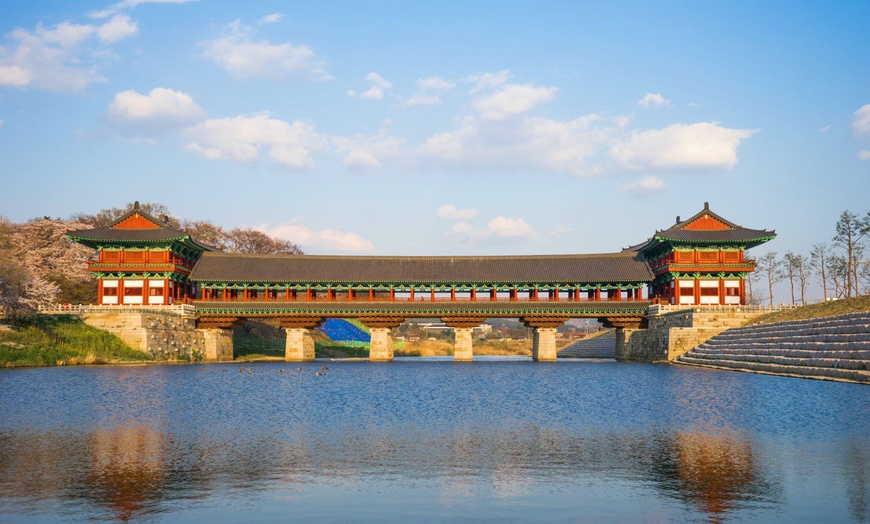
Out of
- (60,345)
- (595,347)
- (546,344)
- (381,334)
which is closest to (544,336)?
(546,344)

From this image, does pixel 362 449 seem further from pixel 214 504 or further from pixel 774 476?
pixel 774 476

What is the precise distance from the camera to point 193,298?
79.6 meters

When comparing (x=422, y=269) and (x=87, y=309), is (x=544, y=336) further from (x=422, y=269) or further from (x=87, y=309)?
(x=87, y=309)

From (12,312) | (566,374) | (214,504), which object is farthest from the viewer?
Result: (12,312)

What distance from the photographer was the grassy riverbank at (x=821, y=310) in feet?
161

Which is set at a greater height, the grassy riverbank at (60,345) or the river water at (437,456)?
the grassy riverbank at (60,345)

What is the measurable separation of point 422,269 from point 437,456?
59.1 metres

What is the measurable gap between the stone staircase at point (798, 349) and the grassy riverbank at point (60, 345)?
4500 centimetres

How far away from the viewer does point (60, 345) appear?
56.3 metres

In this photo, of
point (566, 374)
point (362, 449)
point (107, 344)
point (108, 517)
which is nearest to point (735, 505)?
point (362, 449)

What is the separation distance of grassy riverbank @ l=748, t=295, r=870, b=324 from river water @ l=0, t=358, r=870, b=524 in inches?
691

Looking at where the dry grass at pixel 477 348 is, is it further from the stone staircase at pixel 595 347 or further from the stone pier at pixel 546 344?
the stone pier at pixel 546 344

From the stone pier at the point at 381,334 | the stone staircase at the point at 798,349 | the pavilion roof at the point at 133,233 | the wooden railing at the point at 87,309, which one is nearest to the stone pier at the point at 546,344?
the stone pier at the point at 381,334

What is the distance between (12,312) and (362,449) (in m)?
49.8
